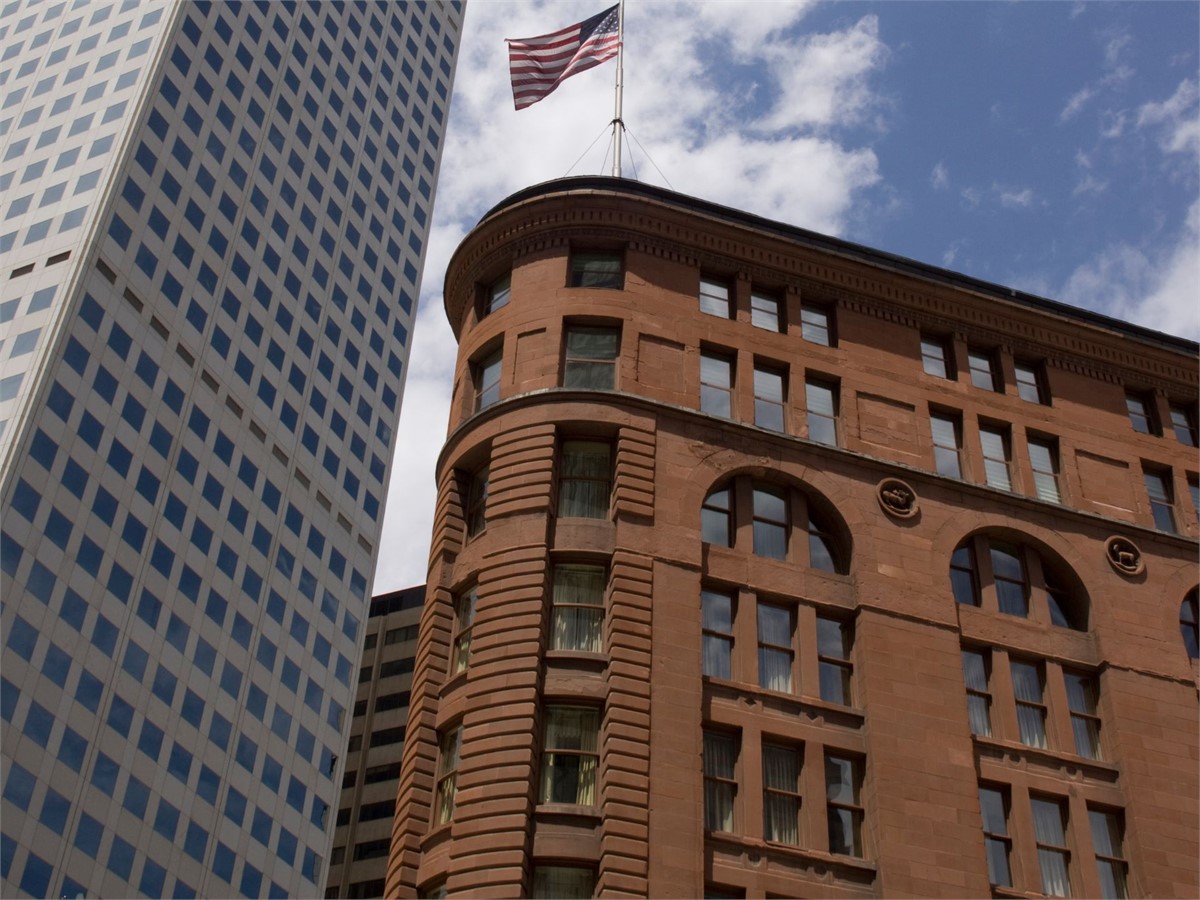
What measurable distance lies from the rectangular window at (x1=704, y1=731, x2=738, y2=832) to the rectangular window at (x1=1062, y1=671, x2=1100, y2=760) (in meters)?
10.5

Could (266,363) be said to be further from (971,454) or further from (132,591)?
(971,454)

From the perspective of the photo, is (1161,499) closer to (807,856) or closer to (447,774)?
(807,856)

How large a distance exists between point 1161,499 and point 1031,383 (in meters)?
5.50

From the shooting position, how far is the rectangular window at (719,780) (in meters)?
36.5

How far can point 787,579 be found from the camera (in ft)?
135

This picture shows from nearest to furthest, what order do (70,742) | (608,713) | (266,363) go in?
(608,713), (70,742), (266,363)

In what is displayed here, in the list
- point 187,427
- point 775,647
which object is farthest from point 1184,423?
point 187,427

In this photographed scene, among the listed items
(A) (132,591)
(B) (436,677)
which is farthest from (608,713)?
(A) (132,591)

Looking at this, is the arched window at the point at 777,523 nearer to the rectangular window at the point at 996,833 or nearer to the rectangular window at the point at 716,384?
the rectangular window at the point at 716,384

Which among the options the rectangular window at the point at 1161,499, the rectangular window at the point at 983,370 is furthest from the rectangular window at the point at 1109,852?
the rectangular window at the point at 983,370

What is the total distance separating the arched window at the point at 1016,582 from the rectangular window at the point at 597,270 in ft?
43.2

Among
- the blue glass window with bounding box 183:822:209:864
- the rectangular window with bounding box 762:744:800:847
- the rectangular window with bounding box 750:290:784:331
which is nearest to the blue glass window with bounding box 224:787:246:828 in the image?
the blue glass window with bounding box 183:822:209:864

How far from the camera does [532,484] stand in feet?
135

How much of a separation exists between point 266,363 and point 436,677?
88325mm
